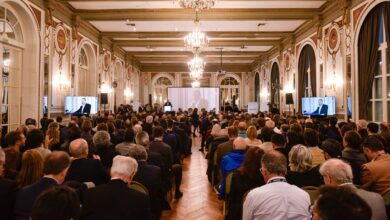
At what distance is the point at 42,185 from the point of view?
228 centimetres

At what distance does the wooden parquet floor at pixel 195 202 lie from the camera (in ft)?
14.0

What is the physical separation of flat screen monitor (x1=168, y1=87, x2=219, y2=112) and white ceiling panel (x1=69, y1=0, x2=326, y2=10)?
944 centimetres

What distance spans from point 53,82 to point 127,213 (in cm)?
726

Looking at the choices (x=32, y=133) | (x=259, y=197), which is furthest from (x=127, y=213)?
(x=32, y=133)

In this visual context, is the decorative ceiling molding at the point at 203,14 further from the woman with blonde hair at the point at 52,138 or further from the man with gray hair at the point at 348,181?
the man with gray hair at the point at 348,181

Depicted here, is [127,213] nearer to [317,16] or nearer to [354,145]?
[354,145]

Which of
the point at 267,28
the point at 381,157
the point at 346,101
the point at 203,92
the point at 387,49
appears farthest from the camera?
the point at 203,92

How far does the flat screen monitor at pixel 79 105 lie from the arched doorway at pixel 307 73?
700 centimetres

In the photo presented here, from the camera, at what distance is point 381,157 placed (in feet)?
9.84

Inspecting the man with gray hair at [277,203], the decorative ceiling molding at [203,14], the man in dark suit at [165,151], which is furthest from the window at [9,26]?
the man with gray hair at [277,203]

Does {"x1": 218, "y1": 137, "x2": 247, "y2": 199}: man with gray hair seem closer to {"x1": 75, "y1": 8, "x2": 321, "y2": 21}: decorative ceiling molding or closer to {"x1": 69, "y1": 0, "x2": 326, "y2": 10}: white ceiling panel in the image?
{"x1": 69, "y1": 0, "x2": 326, "y2": 10}: white ceiling panel

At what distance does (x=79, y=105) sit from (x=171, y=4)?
3.85 m

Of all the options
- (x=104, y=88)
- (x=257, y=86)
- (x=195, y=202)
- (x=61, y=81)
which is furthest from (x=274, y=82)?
(x=195, y=202)

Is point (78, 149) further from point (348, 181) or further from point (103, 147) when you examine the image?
point (348, 181)
